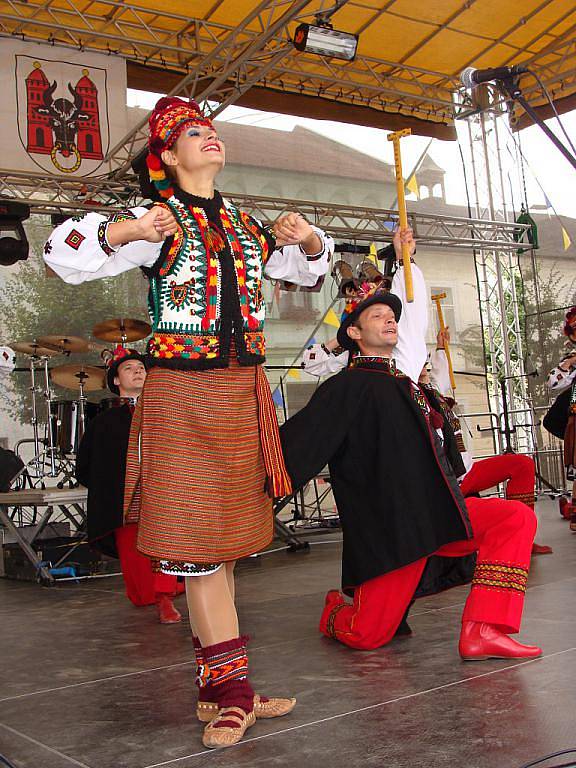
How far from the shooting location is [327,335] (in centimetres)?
982

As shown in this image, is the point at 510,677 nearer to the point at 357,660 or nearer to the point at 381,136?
the point at 357,660

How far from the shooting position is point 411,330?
2.93m

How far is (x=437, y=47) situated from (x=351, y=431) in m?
6.98

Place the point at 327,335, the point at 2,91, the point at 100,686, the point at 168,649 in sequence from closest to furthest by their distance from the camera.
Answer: the point at 100,686 → the point at 168,649 → the point at 2,91 → the point at 327,335

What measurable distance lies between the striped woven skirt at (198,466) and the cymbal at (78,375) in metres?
5.29

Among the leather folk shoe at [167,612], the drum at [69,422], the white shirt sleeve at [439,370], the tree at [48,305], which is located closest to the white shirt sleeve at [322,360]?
the white shirt sleeve at [439,370]

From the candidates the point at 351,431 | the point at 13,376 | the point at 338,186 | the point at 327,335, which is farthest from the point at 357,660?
the point at 338,186

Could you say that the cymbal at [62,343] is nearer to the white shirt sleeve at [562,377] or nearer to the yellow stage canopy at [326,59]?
the yellow stage canopy at [326,59]

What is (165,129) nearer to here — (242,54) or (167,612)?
(167,612)

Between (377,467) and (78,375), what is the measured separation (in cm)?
498

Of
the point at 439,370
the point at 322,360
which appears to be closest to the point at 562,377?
the point at 439,370

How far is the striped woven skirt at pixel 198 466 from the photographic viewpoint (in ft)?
6.57

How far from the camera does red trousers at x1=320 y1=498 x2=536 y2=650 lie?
2521 millimetres

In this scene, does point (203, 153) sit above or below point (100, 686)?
above
